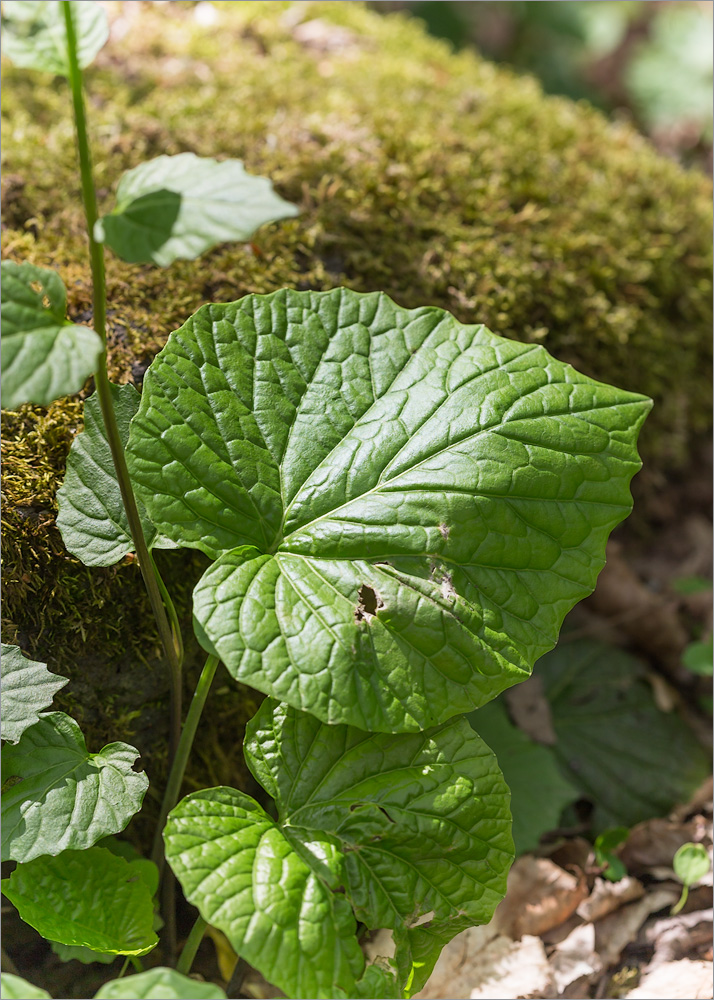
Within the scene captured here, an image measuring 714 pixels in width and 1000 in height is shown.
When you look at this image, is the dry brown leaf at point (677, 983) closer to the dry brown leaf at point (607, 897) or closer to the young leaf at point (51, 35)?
the dry brown leaf at point (607, 897)

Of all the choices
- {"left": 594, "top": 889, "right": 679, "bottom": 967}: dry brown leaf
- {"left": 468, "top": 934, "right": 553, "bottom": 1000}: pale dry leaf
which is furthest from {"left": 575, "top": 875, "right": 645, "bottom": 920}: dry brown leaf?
{"left": 468, "top": 934, "right": 553, "bottom": 1000}: pale dry leaf

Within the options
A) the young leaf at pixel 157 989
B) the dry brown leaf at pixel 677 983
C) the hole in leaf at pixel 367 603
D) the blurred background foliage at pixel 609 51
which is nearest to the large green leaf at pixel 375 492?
the hole in leaf at pixel 367 603

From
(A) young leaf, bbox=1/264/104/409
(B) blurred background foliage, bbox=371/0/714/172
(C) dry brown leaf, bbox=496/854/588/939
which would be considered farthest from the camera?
(B) blurred background foliage, bbox=371/0/714/172

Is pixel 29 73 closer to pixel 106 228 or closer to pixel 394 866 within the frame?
pixel 106 228

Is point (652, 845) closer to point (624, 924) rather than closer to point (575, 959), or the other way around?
point (624, 924)

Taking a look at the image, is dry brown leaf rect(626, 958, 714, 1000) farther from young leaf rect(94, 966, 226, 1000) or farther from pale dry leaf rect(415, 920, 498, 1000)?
young leaf rect(94, 966, 226, 1000)

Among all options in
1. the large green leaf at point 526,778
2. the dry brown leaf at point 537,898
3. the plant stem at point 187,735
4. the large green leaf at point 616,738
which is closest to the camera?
the plant stem at point 187,735

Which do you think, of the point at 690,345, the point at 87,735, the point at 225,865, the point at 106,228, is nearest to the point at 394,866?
the point at 225,865
